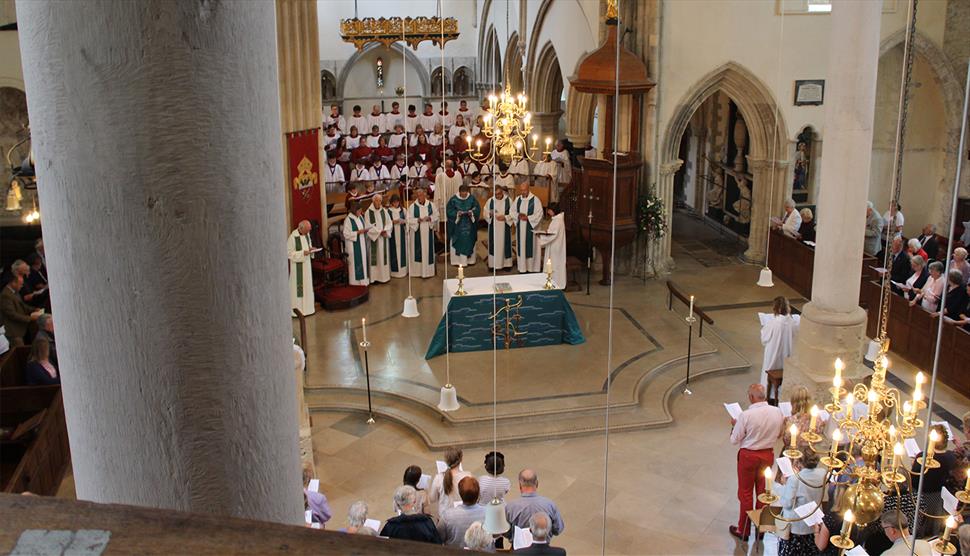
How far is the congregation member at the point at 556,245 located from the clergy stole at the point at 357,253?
8.33 ft

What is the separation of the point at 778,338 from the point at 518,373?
2.85m

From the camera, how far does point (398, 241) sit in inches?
586

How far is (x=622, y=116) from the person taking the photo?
14977mm

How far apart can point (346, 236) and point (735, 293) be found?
5.59 meters

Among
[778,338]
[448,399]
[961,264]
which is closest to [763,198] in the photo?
[961,264]

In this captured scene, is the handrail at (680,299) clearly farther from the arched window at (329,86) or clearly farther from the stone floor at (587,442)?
the arched window at (329,86)

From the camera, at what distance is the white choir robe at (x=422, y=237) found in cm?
1488

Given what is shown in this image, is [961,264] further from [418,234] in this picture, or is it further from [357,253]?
[357,253]

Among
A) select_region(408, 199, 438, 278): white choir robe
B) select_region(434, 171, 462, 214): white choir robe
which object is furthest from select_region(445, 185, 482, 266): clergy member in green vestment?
select_region(434, 171, 462, 214): white choir robe

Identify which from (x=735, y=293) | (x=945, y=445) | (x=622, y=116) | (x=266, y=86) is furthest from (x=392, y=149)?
(x=266, y=86)

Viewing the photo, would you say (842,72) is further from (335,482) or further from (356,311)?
(356,311)

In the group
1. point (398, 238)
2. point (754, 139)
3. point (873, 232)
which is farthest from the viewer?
point (754, 139)

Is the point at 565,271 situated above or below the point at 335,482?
above

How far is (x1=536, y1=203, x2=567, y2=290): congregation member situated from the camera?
551 inches
